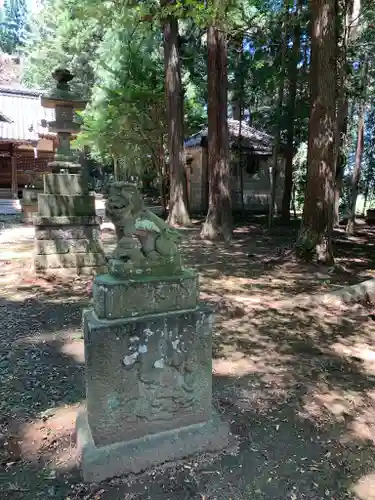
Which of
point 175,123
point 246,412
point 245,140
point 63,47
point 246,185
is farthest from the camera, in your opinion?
point 63,47

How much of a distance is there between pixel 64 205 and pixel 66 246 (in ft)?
2.50

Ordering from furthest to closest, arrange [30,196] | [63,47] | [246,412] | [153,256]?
1. [63,47]
2. [30,196]
3. [246,412]
4. [153,256]

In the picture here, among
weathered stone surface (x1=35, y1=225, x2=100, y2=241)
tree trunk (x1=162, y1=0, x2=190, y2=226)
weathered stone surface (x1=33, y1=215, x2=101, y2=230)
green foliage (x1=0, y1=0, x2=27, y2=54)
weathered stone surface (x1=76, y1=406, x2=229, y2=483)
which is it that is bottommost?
weathered stone surface (x1=76, y1=406, x2=229, y2=483)

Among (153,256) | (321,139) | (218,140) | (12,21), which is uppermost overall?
(12,21)

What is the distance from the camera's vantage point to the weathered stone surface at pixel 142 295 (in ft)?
7.28

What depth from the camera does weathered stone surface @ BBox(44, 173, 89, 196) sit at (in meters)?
7.14

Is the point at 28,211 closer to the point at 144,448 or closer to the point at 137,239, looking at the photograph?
the point at 137,239

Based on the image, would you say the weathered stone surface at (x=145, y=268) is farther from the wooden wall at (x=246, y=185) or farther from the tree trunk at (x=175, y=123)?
the wooden wall at (x=246, y=185)

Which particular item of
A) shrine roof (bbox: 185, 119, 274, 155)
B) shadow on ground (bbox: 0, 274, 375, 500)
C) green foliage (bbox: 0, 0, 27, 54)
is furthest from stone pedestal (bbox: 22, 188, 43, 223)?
green foliage (bbox: 0, 0, 27, 54)

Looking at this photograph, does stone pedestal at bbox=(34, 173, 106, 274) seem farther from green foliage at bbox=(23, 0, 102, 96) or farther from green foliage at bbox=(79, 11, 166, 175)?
green foliage at bbox=(23, 0, 102, 96)

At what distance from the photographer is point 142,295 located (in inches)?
89.8

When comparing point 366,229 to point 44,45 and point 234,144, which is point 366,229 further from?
point 44,45

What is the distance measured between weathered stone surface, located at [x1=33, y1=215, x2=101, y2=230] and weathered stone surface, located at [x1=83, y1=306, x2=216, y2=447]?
5.05 metres

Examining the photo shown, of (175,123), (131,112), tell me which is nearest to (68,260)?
(175,123)
